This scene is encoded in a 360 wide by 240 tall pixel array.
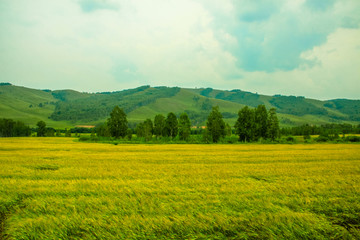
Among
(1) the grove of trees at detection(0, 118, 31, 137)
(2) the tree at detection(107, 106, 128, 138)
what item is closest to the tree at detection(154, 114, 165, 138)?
(2) the tree at detection(107, 106, 128, 138)

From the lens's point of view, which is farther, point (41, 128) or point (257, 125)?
point (41, 128)

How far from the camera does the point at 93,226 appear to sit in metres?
7.29

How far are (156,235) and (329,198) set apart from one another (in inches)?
363

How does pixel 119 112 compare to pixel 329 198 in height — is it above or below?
above

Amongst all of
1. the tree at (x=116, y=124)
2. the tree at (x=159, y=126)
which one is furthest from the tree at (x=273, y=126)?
the tree at (x=116, y=124)

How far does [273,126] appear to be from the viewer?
257 ft

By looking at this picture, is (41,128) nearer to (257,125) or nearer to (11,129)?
(11,129)

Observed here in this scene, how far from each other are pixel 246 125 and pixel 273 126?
34.6 ft

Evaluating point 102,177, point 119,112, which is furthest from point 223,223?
point 119,112

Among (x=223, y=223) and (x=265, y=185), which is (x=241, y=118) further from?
(x=223, y=223)

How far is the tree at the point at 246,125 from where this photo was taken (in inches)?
3115

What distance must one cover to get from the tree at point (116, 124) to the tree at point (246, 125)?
1939 inches

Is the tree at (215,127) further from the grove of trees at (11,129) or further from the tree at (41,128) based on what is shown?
the grove of trees at (11,129)

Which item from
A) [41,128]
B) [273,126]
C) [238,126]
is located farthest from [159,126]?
[41,128]
